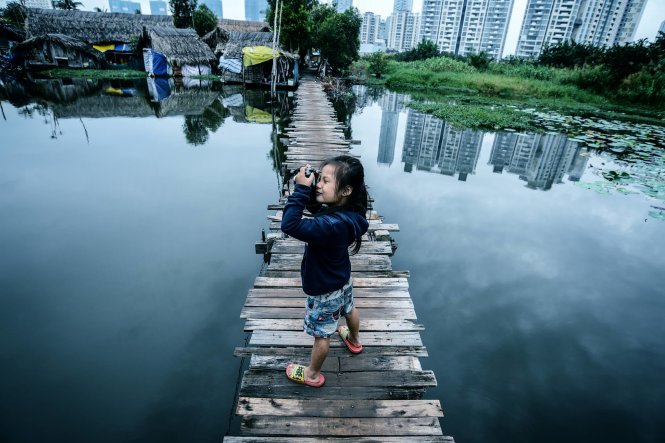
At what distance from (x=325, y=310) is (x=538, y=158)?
37.9 feet

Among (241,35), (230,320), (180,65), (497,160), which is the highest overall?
(241,35)

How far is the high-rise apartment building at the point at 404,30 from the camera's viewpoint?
11281 cm

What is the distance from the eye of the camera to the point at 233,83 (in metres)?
24.5

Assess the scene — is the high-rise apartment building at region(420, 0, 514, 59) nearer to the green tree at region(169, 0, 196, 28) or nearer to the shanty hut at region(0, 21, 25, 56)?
the green tree at region(169, 0, 196, 28)

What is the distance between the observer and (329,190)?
72.1 inches

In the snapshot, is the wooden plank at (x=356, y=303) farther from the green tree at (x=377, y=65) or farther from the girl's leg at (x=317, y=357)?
the green tree at (x=377, y=65)

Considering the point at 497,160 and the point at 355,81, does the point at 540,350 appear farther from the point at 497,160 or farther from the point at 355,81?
the point at 355,81

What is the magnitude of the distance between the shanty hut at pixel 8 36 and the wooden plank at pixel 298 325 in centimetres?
3861

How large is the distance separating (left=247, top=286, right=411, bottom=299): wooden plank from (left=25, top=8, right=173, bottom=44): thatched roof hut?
106ft

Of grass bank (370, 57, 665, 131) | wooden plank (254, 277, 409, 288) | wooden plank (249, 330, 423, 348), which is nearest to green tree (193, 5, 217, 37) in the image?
grass bank (370, 57, 665, 131)

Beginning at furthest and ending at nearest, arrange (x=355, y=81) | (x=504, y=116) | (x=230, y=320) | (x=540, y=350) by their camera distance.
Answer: (x=355, y=81) < (x=504, y=116) < (x=230, y=320) < (x=540, y=350)

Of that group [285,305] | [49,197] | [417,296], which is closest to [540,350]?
[417,296]

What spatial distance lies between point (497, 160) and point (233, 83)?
66.4ft

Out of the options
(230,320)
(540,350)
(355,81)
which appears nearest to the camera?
(540,350)
